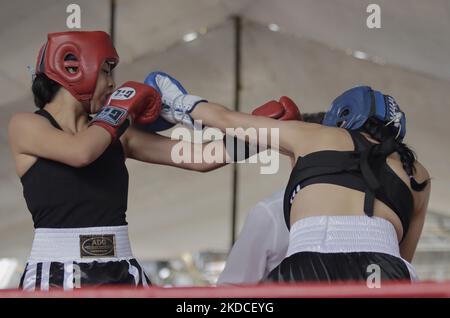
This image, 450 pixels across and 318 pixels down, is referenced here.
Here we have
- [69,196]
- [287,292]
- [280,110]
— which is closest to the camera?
[287,292]

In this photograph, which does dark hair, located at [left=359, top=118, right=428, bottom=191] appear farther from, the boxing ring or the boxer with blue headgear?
the boxing ring

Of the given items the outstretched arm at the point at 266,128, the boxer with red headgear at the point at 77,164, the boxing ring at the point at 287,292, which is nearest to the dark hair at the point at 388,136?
the outstretched arm at the point at 266,128

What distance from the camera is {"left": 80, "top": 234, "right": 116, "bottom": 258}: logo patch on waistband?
163 centimetres

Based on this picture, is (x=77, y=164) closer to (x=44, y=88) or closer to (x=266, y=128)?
(x=44, y=88)

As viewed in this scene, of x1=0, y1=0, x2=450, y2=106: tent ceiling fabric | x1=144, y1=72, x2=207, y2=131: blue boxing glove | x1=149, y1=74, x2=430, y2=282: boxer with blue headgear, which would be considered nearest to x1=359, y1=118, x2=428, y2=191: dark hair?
x1=149, y1=74, x2=430, y2=282: boxer with blue headgear

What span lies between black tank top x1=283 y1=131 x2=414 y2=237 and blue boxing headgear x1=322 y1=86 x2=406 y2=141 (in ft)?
0.22

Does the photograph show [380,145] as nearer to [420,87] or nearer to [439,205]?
[420,87]

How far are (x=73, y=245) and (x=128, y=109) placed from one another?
33 centimetres

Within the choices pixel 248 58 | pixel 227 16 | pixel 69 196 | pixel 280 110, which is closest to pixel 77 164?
pixel 69 196

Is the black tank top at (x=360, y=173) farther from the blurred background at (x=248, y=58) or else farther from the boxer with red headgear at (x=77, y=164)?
the blurred background at (x=248, y=58)

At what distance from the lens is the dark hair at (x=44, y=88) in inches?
69.8

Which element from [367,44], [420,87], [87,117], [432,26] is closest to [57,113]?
[87,117]

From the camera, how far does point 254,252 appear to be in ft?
7.06

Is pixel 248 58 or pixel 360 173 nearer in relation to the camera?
pixel 360 173
